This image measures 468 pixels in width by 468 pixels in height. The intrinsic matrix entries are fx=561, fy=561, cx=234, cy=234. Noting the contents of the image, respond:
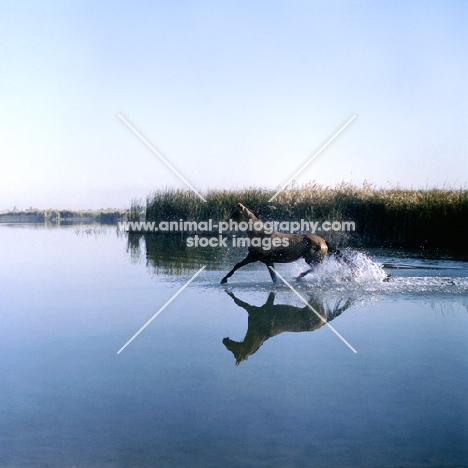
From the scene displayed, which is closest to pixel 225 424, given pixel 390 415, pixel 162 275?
pixel 390 415

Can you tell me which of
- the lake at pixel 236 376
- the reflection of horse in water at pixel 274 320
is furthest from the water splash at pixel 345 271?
the reflection of horse in water at pixel 274 320

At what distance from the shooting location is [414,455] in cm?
374

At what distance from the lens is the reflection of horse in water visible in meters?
6.41

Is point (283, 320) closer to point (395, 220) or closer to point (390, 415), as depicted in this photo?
point (390, 415)

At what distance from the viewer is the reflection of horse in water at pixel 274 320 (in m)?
6.41

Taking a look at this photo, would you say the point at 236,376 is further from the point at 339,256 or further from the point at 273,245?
the point at 339,256

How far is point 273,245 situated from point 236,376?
17.5 feet

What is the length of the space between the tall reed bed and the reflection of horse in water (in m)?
11.9

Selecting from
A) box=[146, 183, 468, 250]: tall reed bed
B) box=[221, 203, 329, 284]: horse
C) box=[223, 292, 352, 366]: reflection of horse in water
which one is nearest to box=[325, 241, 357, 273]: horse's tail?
box=[221, 203, 329, 284]: horse

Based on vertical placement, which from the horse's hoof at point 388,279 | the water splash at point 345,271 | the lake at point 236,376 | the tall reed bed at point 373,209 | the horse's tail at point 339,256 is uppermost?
the tall reed bed at point 373,209

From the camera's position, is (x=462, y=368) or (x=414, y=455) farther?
(x=462, y=368)

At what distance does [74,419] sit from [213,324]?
130 inches

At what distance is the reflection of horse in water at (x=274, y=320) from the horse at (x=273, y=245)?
1169mm

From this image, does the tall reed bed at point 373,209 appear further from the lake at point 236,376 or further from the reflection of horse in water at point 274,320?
the reflection of horse in water at point 274,320
